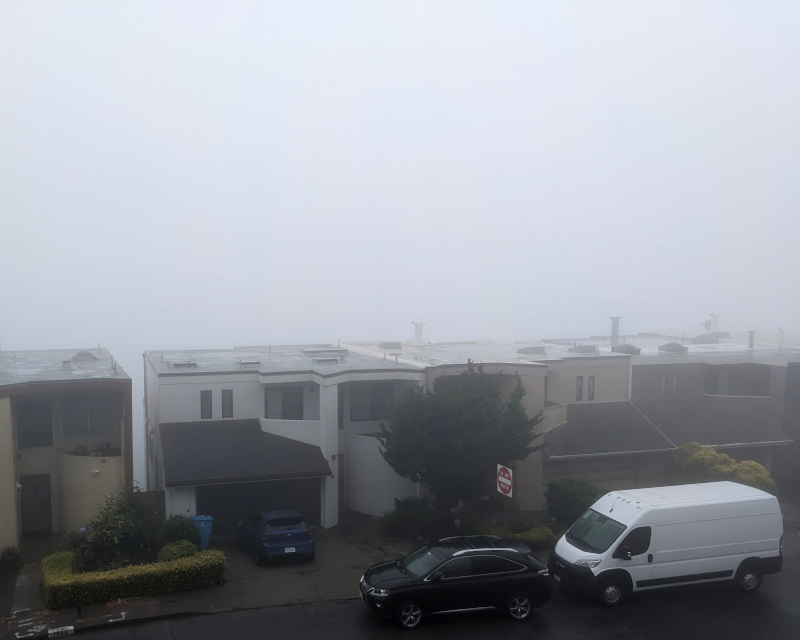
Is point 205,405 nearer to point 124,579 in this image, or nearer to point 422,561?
point 124,579

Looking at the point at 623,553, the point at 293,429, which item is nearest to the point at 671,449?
the point at 623,553

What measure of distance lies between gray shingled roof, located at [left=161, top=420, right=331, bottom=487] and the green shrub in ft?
10.3

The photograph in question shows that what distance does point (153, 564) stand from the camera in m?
16.1

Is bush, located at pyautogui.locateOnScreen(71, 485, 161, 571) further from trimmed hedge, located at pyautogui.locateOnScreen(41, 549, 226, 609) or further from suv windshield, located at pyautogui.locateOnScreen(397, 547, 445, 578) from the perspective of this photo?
suv windshield, located at pyautogui.locateOnScreen(397, 547, 445, 578)

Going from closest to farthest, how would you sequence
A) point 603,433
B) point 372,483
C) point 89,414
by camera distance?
point 89,414, point 372,483, point 603,433

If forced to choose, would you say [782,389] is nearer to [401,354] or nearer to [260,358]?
[401,354]

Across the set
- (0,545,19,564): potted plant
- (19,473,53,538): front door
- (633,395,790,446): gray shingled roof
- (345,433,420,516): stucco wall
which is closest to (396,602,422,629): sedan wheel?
(345,433,420,516): stucco wall

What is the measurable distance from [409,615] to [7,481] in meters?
11.4

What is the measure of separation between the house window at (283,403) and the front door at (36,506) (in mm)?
6948

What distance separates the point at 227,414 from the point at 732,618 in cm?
1565

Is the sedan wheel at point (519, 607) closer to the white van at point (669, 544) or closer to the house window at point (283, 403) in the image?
the white van at point (669, 544)

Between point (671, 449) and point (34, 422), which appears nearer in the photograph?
point (34, 422)

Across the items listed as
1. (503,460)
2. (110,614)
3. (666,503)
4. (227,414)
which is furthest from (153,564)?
(666,503)

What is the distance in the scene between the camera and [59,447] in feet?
71.2
